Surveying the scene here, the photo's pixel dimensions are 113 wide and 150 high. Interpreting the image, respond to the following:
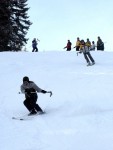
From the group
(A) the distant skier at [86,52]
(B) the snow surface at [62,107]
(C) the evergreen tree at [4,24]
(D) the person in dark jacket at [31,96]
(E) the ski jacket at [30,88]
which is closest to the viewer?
(B) the snow surface at [62,107]

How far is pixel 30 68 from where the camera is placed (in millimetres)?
25500

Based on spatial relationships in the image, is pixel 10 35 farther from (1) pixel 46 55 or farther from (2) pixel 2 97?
(2) pixel 2 97

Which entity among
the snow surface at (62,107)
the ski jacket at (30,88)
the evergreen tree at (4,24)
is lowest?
the snow surface at (62,107)

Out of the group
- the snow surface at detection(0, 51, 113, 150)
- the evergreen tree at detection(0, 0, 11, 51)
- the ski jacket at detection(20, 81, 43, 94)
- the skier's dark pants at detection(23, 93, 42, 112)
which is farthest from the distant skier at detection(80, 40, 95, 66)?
the evergreen tree at detection(0, 0, 11, 51)

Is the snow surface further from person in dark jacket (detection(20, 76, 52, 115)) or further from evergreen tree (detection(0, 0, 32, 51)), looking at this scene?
evergreen tree (detection(0, 0, 32, 51))

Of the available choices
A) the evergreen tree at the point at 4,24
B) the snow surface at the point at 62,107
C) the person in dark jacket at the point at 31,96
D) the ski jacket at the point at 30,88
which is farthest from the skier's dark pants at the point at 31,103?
the evergreen tree at the point at 4,24

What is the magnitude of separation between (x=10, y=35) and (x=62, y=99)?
3388 centimetres

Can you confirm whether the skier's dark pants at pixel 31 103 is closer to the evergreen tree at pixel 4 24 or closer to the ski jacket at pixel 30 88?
the ski jacket at pixel 30 88

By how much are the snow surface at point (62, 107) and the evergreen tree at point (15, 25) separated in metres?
21.0

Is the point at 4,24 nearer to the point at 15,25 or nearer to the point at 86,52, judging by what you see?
the point at 15,25

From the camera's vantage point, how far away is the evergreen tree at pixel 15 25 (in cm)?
4829

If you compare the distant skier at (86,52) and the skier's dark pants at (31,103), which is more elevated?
the distant skier at (86,52)

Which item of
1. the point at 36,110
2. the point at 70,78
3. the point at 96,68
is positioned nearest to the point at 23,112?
the point at 36,110

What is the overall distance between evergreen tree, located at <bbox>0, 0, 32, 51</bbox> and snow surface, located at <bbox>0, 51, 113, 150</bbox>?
21047mm
